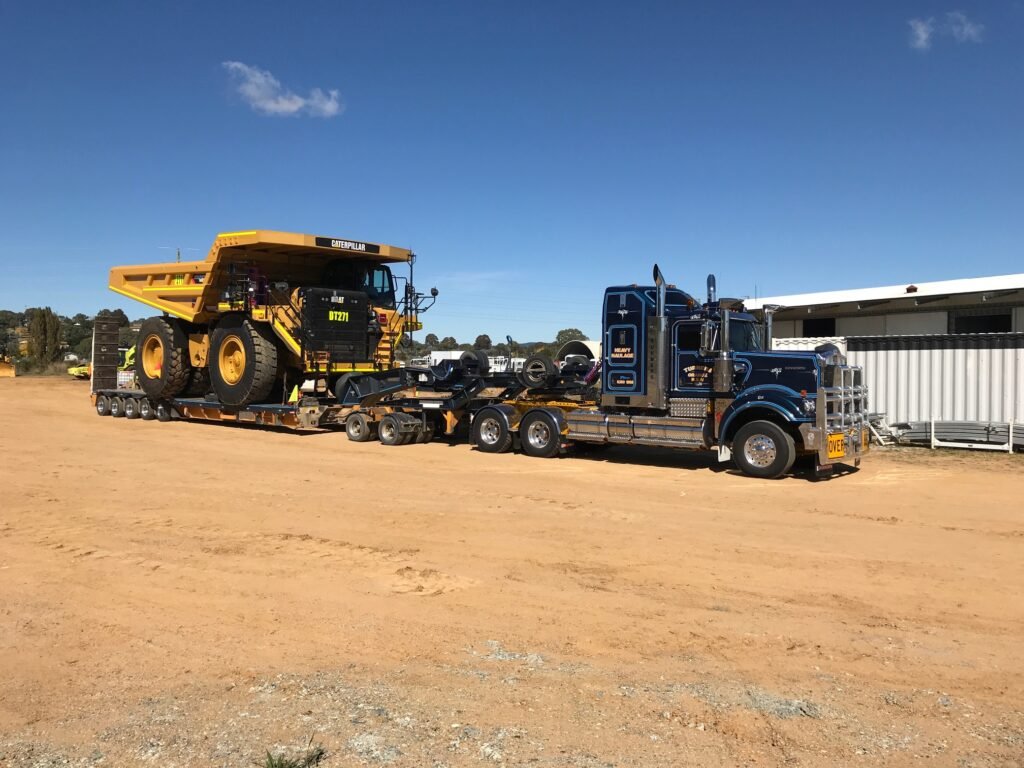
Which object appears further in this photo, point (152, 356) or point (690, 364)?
point (152, 356)

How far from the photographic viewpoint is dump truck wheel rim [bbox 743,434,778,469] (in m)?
12.3

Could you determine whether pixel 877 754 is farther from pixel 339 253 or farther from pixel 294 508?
pixel 339 253

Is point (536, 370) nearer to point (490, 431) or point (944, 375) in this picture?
point (490, 431)

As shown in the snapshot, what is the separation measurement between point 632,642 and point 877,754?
1.74 metres

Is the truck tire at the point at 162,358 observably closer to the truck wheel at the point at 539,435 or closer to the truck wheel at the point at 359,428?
the truck wheel at the point at 359,428

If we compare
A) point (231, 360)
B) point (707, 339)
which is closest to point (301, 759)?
point (707, 339)

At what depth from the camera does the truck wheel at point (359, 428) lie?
17.8m

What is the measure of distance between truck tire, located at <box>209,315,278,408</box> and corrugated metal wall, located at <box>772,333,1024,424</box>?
12765 millimetres

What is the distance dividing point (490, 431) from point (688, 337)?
4.44 meters

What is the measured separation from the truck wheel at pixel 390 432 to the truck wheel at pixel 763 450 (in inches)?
280

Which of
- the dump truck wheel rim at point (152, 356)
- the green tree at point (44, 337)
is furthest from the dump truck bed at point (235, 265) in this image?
the green tree at point (44, 337)

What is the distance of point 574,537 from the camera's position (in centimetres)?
816

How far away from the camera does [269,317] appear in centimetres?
1892

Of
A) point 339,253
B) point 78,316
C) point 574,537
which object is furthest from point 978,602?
point 78,316
